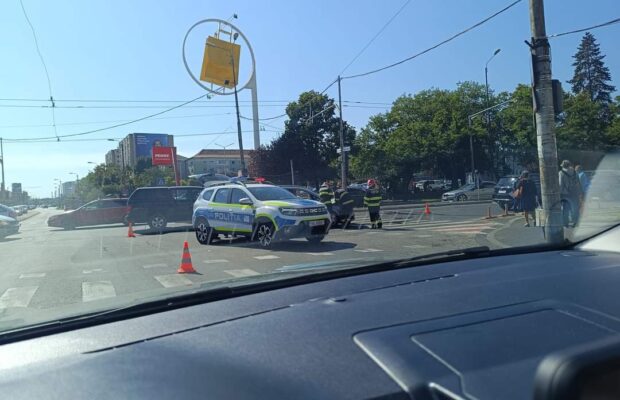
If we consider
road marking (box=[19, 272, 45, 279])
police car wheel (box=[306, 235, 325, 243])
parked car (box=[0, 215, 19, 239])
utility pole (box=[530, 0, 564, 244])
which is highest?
utility pole (box=[530, 0, 564, 244])

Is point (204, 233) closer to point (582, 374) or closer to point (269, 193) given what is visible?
point (269, 193)

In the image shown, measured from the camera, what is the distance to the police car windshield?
1348cm

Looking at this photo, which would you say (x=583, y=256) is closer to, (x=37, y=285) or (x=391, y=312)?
(x=391, y=312)

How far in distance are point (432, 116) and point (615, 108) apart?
22965 millimetres

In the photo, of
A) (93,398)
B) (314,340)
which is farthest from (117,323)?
(314,340)

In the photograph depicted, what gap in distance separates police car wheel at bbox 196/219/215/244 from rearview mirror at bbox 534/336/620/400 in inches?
544

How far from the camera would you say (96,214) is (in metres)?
25.1

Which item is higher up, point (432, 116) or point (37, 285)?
point (432, 116)

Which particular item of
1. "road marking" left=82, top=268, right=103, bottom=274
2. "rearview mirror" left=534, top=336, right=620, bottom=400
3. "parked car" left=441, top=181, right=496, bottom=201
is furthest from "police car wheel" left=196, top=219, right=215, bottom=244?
"parked car" left=441, top=181, right=496, bottom=201

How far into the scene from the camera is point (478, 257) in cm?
393

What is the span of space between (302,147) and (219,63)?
56.9 ft

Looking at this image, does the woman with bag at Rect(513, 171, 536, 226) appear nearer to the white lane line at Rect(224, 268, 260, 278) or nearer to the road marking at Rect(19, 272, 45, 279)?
the white lane line at Rect(224, 268, 260, 278)

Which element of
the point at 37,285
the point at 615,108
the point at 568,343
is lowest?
the point at 37,285

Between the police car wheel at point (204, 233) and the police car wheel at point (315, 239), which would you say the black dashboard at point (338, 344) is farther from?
the police car wheel at point (204, 233)
